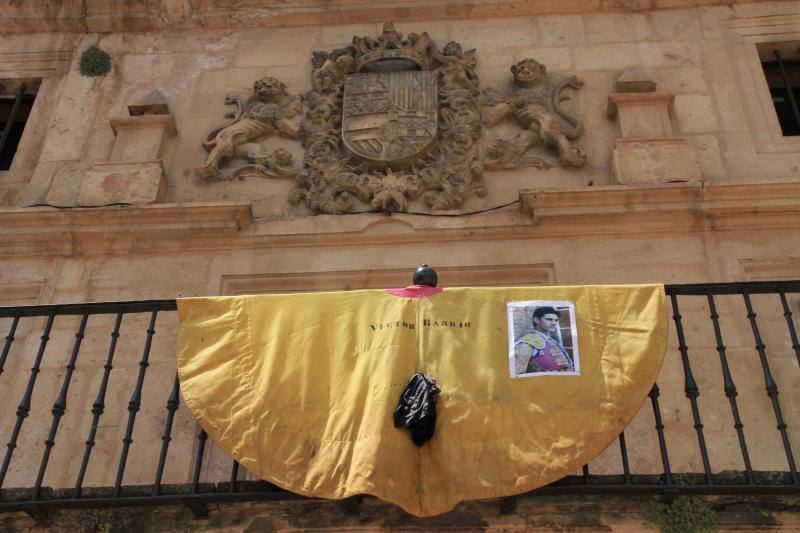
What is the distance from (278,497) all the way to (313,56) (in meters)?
4.46

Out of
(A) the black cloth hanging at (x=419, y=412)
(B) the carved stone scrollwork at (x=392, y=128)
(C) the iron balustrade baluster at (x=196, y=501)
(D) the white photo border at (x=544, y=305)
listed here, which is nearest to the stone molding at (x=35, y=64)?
(B) the carved stone scrollwork at (x=392, y=128)

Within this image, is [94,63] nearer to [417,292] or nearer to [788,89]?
[417,292]

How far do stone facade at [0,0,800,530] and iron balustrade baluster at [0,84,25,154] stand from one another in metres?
0.12

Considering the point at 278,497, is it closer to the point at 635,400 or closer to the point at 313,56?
the point at 635,400

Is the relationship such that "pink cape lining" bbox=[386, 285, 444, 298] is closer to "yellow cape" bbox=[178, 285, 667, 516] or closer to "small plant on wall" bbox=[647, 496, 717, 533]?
"yellow cape" bbox=[178, 285, 667, 516]

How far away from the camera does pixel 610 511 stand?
4.57m

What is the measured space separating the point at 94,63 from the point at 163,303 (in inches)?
147

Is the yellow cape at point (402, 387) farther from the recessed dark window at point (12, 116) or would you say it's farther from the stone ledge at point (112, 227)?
the recessed dark window at point (12, 116)

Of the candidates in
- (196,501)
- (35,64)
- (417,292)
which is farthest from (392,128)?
(196,501)

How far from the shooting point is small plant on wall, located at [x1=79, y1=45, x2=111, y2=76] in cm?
830

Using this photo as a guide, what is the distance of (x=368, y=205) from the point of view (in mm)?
7121

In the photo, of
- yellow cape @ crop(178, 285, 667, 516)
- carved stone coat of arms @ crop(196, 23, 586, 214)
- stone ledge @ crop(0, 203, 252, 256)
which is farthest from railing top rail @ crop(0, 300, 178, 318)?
carved stone coat of arms @ crop(196, 23, 586, 214)

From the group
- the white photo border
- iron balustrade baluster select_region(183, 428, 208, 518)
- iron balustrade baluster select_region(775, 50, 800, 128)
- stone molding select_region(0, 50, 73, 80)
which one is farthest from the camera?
stone molding select_region(0, 50, 73, 80)

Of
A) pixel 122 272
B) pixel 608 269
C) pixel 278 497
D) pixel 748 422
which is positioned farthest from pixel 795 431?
pixel 122 272
